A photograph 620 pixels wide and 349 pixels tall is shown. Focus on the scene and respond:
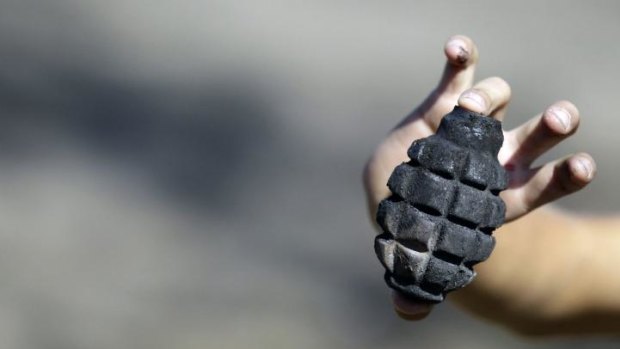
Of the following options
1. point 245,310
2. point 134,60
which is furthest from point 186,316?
point 134,60

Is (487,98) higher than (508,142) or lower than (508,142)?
higher

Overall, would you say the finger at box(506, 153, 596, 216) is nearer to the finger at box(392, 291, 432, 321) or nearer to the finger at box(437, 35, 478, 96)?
the finger at box(437, 35, 478, 96)

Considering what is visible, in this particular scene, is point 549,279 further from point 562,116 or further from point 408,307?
point 408,307

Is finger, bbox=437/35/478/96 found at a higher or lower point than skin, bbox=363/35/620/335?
higher

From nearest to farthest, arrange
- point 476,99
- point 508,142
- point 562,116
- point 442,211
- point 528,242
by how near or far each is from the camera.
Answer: point 442,211, point 476,99, point 562,116, point 508,142, point 528,242

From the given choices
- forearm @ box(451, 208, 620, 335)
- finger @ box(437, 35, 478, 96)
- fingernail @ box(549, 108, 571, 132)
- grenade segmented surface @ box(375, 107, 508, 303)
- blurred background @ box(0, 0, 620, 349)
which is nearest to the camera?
grenade segmented surface @ box(375, 107, 508, 303)

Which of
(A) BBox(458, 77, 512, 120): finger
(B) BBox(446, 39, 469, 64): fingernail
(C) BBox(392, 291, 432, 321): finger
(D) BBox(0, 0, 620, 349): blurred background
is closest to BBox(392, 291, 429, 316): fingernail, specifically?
(C) BBox(392, 291, 432, 321): finger

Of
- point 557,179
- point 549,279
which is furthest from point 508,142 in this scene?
point 549,279

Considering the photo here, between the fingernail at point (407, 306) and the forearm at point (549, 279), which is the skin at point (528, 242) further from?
the fingernail at point (407, 306)
